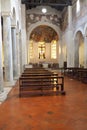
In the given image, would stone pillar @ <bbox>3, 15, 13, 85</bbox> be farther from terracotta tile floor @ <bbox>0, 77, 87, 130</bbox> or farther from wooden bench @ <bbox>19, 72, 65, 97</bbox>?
terracotta tile floor @ <bbox>0, 77, 87, 130</bbox>

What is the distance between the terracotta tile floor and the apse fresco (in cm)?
2374

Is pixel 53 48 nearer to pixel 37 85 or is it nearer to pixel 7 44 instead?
pixel 7 44

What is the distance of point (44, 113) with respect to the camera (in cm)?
581

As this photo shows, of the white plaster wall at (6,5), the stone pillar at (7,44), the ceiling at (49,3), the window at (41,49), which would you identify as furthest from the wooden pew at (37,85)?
the window at (41,49)

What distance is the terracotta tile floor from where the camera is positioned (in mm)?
4770

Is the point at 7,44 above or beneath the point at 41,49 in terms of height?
beneath

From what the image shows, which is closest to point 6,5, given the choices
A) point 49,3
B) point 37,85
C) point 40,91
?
point 37,85

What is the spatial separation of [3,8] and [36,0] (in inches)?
645

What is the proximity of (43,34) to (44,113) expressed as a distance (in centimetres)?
2722

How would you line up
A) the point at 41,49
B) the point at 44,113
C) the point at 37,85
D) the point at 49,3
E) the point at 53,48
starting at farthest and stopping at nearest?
1. the point at 41,49
2. the point at 53,48
3. the point at 49,3
4. the point at 37,85
5. the point at 44,113

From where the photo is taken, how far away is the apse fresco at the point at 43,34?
3094 cm

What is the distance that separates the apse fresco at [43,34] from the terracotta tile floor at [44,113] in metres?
23.7

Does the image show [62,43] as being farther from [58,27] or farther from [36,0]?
[36,0]

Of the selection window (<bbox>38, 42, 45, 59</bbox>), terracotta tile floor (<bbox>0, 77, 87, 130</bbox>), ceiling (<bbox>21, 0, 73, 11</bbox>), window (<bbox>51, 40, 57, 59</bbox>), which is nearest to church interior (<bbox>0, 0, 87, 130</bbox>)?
terracotta tile floor (<bbox>0, 77, 87, 130</bbox>)
